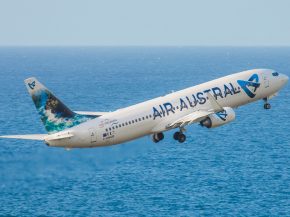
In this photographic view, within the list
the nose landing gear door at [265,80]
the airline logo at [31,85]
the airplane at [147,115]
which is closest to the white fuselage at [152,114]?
the airplane at [147,115]

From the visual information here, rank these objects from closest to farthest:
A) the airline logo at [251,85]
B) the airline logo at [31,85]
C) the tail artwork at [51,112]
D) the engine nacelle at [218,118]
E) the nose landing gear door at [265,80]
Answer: the airline logo at [31,85] → the tail artwork at [51,112] → the engine nacelle at [218,118] → the airline logo at [251,85] → the nose landing gear door at [265,80]

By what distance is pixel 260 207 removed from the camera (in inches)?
6585

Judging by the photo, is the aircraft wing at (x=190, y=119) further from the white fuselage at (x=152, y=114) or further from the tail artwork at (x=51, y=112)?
the tail artwork at (x=51, y=112)

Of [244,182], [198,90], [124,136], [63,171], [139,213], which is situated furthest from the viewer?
[244,182]

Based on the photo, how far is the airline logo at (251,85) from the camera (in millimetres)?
95062

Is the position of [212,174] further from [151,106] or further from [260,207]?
[151,106]

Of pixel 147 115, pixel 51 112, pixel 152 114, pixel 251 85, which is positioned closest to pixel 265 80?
pixel 251 85

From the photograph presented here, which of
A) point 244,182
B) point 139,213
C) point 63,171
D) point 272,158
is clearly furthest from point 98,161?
point 272,158

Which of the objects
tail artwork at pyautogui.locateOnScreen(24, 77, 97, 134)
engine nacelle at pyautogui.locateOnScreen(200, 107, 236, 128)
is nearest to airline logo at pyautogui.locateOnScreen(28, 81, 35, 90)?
tail artwork at pyautogui.locateOnScreen(24, 77, 97, 134)

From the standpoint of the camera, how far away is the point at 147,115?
8581 centimetres

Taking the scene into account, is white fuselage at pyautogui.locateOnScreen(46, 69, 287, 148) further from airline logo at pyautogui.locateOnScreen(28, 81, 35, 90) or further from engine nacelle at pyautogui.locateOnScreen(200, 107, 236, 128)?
airline logo at pyautogui.locateOnScreen(28, 81, 35, 90)

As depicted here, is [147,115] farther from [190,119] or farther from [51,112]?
[51,112]

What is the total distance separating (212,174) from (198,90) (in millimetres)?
100027

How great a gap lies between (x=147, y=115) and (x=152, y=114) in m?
0.76
